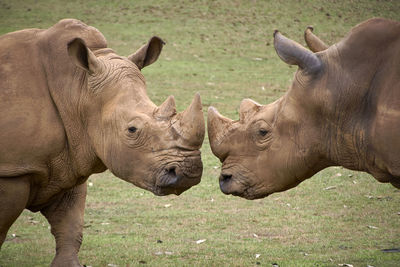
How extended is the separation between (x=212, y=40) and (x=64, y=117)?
16.9 meters

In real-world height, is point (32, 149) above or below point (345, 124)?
below

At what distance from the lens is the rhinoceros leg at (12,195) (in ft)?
20.2

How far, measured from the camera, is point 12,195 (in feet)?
20.2

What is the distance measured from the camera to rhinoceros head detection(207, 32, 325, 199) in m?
5.99

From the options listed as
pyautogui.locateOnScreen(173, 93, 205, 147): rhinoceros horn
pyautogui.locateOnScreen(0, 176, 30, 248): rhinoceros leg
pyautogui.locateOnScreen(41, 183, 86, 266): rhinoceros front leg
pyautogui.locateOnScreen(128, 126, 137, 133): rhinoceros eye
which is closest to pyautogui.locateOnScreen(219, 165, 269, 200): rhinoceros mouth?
pyautogui.locateOnScreen(173, 93, 205, 147): rhinoceros horn

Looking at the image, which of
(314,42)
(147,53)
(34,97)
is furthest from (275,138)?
(34,97)

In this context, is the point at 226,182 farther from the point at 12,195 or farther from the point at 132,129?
the point at 12,195

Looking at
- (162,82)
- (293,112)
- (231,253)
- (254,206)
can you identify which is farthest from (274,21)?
(293,112)

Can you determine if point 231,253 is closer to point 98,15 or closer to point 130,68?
point 130,68

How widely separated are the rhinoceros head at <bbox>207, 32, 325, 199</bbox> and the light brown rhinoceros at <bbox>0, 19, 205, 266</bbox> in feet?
1.67

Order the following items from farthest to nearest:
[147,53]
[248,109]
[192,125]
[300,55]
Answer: [147,53], [248,109], [300,55], [192,125]

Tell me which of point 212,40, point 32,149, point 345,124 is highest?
point 345,124

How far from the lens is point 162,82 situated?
1827cm

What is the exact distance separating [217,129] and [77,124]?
127 centimetres
